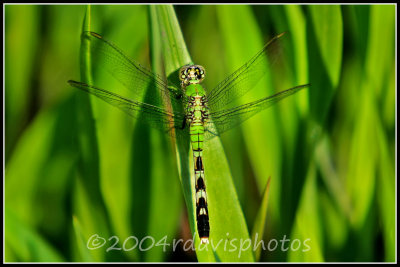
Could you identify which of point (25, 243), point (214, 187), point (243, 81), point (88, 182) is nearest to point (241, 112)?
point (243, 81)

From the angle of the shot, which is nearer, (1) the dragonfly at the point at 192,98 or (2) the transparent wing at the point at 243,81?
(1) the dragonfly at the point at 192,98

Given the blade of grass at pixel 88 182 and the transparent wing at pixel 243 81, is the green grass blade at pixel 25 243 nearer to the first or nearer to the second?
the blade of grass at pixel 88 182

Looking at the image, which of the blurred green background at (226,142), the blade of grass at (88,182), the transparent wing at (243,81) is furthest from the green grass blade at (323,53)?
the blade of grass at (88,182)

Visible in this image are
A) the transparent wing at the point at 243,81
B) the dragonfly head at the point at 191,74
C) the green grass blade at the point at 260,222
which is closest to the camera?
the green grass blade at the point at 260,222

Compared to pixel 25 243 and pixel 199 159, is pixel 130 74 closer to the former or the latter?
pixel 199 159

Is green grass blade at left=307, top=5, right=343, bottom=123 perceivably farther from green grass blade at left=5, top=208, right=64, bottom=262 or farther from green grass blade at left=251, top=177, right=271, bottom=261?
green grass blade at left=5, top=208, right=64, bottom=262

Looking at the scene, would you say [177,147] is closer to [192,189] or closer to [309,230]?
[192,189]
